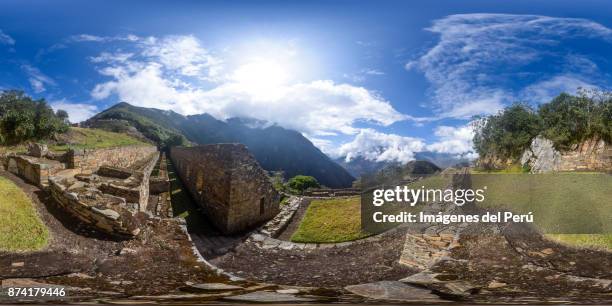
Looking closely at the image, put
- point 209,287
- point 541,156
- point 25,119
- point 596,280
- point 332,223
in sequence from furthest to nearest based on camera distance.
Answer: point 541,156
point 332,223
point 25,119
point 596,280
point 209,287

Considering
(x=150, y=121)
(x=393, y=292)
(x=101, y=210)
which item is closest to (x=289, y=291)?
(x=393, y=292)

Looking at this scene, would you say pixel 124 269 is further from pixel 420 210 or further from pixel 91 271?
pixel 420 210

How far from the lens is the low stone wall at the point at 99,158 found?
4.96 m

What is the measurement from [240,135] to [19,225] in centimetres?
321

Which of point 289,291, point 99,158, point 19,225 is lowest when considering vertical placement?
point 289,291

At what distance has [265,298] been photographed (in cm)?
314

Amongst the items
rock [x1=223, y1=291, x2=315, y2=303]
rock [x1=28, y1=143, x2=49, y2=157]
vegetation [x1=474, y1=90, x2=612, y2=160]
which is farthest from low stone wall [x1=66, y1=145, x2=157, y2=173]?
vegetation [x1=474, y1=90, x2=612, y2=160]

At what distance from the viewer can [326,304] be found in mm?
3139

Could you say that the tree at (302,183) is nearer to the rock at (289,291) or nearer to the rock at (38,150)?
the rock at (289,291)

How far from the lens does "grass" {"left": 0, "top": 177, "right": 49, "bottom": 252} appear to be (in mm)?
3662

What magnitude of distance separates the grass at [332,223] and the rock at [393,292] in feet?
6.07

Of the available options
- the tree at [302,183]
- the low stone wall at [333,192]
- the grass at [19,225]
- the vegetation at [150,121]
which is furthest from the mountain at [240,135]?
the grass at [19,225]

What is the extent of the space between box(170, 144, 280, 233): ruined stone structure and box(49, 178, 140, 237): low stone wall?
1.71 meters

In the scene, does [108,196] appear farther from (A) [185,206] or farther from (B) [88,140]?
(A) [185,206]
